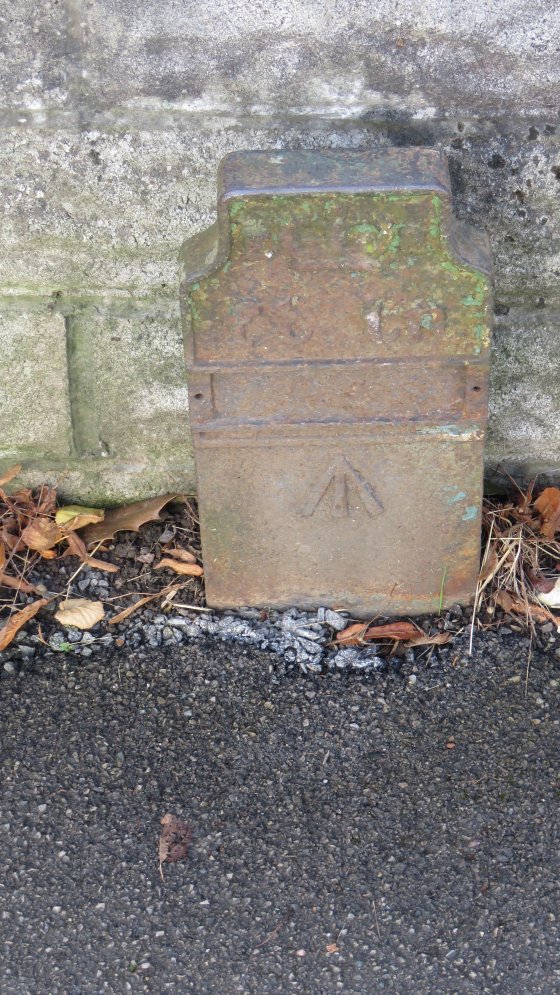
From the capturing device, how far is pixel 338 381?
1.83 meters

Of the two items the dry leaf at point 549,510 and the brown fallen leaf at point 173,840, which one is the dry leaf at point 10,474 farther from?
the dry leaf at point 549,510

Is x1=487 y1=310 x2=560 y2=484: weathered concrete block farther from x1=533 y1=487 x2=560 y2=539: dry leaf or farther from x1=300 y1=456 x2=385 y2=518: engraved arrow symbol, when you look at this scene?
x1=300 y1=456 x2=385 y2=518: engraved arrow symbol

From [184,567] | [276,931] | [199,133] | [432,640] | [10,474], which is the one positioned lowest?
[276,931]

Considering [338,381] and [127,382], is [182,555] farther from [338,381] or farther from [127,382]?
[338,381]

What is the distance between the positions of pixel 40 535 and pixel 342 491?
734 millimetres

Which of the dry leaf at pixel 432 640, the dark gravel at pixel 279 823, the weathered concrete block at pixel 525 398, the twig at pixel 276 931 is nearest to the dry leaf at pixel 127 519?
the dark gravel at pixel 279 823

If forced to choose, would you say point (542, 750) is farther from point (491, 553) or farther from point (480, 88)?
point (480, 88)

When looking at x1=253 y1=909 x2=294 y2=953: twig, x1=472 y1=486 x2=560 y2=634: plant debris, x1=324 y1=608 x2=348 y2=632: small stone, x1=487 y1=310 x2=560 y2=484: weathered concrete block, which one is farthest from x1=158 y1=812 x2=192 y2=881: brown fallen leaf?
x1=487 y1=310 x2=560 y2=484: weathered concrete block

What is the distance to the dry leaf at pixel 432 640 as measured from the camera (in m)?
2.01

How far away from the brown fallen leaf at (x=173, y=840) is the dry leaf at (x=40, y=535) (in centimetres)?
75

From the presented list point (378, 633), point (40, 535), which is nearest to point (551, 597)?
point (378, 633)

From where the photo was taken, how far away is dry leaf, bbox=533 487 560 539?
85.6 inches

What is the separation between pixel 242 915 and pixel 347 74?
153 cm

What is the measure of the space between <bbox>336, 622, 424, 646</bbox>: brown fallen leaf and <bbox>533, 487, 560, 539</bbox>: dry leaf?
0.39 metres
